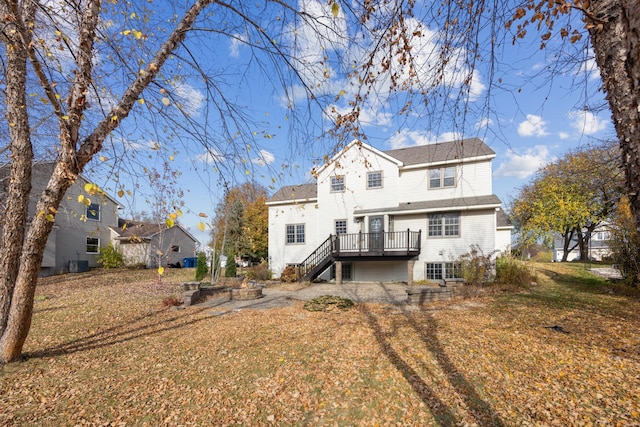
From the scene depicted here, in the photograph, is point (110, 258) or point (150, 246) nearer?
point (110, 258)

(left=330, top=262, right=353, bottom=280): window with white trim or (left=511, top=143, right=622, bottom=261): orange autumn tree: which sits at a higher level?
(left=511, top=143, right=622, bottom=261): orange autumn tree

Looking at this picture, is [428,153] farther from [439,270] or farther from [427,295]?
[427,295]

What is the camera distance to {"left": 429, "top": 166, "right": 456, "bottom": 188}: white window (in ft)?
51.7

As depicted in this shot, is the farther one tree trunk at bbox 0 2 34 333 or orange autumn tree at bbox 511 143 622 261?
orange autumn tree at bbox 511 143 622 261

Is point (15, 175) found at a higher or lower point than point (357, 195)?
lower

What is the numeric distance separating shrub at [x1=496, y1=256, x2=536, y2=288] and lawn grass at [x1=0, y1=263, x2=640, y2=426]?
4.29 metres

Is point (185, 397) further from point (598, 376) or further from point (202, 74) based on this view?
point (598, 376)

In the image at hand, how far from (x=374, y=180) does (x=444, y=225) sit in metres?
4.38

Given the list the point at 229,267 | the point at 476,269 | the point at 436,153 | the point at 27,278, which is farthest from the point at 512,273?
the point at 27,278

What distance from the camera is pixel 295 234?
1933cm

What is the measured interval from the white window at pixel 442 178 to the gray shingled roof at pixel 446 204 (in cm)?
87

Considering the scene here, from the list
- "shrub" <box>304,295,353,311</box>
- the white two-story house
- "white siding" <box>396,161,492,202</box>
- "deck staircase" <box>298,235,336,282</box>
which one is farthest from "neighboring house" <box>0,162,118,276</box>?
"white siding" <box>396,161,492,202</box>

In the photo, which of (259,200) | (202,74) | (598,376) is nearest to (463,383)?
(598,376)

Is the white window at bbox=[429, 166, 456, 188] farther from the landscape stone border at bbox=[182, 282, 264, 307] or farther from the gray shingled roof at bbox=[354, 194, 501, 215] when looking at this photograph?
the landscape stone border at bbox=[182, 282, 264, 307]
